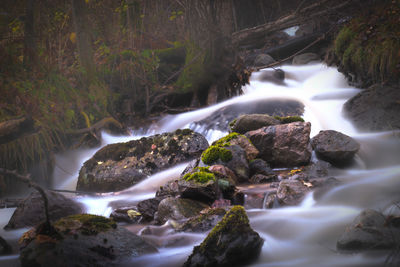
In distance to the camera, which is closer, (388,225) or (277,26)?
(388,225)

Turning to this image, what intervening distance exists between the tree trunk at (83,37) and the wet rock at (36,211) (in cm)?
514

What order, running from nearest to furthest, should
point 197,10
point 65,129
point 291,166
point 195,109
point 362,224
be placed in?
1. point 362,224
2. point 291,166
3. point 65,129
4. point 195,109
5. point 197,10

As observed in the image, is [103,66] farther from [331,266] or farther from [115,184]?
[331,266]

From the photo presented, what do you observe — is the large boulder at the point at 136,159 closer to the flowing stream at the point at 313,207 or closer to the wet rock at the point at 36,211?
the flowing stream at the point at 313,207

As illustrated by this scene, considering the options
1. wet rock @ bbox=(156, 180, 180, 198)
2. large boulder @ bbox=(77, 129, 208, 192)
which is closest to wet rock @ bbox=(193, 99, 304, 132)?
large boulder @ bbox=(77, 129, 208, 192)

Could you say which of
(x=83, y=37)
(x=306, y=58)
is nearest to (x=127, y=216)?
(x=83, y=37)

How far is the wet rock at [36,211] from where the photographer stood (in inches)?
158

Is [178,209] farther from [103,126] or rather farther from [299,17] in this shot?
[299,17]

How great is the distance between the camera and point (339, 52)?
8.00m

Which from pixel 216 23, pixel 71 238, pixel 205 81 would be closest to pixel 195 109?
pixel 205 81

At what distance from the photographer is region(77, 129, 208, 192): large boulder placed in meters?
5.75

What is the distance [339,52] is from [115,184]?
636cm

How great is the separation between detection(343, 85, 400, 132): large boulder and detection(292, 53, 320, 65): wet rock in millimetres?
4892

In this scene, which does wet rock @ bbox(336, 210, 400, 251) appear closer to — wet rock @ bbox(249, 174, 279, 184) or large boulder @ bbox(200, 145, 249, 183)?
wet rock @ bbox(249, 174, 279, 184)
